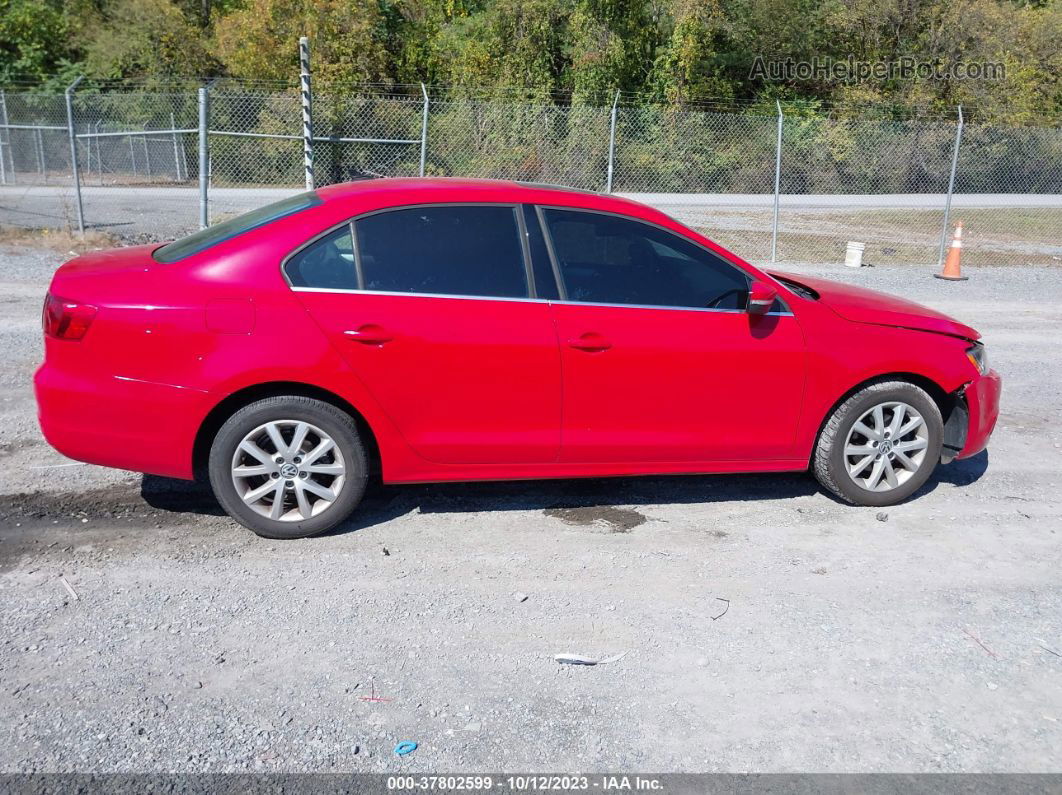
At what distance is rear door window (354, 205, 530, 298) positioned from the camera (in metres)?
4.61

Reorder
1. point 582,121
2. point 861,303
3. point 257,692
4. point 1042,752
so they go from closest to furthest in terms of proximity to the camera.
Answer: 1. point 1042,752
2. point 257,692
3. point 861,303
4. point 582,121

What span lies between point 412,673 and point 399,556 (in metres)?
1.02

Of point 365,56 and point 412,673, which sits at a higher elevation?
point 365,56

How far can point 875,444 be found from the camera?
518 centimetres

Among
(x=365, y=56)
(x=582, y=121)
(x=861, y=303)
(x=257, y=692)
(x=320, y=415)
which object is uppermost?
(x=365, y=56)

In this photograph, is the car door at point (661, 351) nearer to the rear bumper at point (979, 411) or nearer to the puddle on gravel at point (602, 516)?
the puddle on gravel at point (602, 516)

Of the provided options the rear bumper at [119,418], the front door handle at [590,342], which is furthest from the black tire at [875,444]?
the rear bumper at [119,418]

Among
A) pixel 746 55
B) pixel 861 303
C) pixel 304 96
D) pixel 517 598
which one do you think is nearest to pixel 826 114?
pixel 746 55

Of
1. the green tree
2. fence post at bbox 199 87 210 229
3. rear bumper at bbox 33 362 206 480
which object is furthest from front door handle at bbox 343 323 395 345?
the green tree

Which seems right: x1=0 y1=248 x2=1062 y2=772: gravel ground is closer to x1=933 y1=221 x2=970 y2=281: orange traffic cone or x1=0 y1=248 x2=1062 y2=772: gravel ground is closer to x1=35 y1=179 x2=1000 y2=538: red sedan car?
x1=35 y1=179 x2=1000 y2=538: red sedan car

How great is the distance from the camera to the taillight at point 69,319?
14.4 ft

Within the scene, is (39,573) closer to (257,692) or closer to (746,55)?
(257,692)

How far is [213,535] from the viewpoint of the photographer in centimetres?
471

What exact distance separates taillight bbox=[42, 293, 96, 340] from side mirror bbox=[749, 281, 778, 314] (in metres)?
3.18
